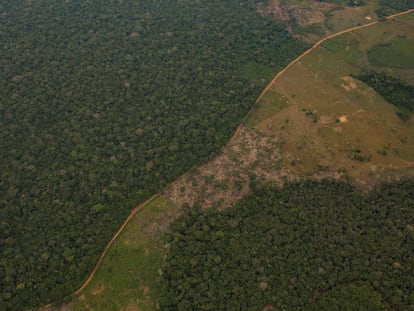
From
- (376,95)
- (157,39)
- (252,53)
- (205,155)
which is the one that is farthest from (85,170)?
(376,95)

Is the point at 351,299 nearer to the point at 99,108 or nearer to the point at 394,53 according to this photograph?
the point at 99,108

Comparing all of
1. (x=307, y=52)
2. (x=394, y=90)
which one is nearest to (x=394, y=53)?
(x=394, y=90)

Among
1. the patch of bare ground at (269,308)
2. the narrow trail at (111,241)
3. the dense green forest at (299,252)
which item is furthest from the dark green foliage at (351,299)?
the narrow trail at (111,241)

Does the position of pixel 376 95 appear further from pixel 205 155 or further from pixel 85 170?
pixel 85 170

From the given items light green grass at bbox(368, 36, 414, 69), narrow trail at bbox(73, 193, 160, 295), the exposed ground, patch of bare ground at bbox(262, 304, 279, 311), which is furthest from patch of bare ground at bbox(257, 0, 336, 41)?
patch of bare ground at bbox(262, 304, 279, 311)

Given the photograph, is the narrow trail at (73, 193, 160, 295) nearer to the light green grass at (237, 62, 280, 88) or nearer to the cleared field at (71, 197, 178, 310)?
the cleared field at (71, 197, 178, 310)

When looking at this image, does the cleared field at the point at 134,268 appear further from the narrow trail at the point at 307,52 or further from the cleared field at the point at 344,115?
the narrow trail at the point at 307,52

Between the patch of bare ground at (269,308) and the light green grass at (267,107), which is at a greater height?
the light green grass at (267,107)
